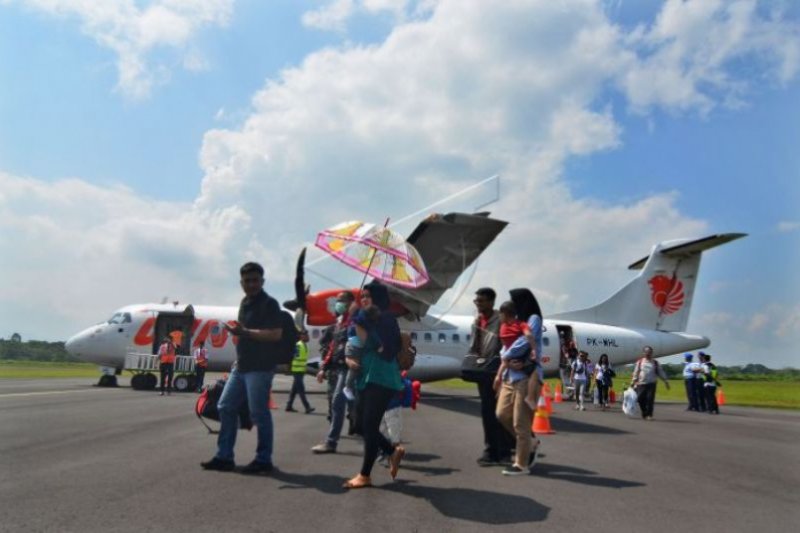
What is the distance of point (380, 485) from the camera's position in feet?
17.0

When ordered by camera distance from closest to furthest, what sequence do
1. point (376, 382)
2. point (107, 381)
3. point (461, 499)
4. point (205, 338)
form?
point (461, 499) < point (376, 382) < point (205, 338) < point (107, 381)

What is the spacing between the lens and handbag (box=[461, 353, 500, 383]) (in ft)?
22.2

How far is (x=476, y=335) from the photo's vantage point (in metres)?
→ 7.07

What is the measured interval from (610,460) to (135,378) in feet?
54.0

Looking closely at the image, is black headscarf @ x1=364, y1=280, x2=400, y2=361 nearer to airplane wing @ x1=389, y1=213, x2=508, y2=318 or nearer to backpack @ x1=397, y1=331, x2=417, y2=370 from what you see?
backpack @ x1=397, y1=331, x2=417, y2=370

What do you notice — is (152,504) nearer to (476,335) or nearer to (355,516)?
(355,516)

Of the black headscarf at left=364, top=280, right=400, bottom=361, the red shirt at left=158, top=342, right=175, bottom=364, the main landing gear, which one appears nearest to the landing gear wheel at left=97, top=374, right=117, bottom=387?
the main landing gear

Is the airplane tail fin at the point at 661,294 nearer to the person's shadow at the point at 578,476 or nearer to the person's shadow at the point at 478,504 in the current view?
the person's shadow at the point at 578,476

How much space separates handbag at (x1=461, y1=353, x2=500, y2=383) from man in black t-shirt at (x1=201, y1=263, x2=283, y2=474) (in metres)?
2.39

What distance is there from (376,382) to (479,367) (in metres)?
2.06

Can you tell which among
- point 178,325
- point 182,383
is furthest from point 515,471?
point 178,325

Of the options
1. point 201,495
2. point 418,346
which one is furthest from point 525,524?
point 418,346

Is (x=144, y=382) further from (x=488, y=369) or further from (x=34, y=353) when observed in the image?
(x=34, y=353)

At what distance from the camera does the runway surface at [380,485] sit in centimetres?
396
